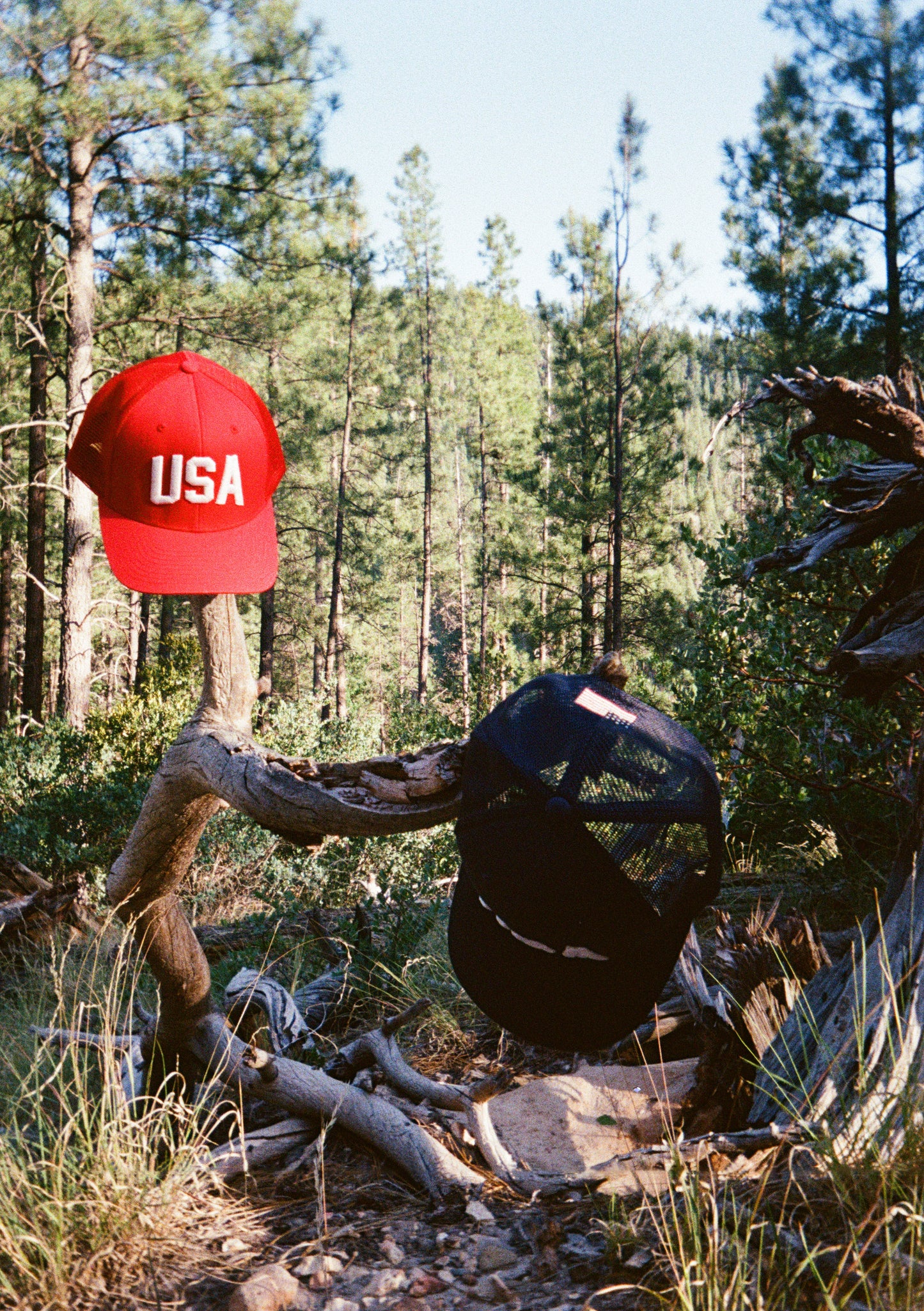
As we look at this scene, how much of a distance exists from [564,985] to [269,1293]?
4.03 feet

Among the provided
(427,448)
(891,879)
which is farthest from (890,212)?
(427,448)

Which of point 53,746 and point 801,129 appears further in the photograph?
point 801,129

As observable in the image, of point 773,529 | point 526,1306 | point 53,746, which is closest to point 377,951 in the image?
point 526,1306

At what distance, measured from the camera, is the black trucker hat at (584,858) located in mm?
1763

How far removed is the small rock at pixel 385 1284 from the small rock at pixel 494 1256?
0.22 meters

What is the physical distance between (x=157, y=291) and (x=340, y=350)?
1330 cm

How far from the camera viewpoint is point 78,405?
9922mm

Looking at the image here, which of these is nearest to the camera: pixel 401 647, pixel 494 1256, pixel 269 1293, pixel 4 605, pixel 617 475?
pixel 269 1293

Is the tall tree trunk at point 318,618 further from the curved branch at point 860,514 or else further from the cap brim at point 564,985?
the cap brim at point 564,985

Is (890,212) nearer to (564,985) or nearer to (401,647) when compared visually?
(564,985)

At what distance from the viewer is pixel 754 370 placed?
13812 millimetres

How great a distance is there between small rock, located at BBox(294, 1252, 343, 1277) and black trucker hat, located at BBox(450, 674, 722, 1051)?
110 centimetres

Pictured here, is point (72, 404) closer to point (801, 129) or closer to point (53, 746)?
Result: point (53, 746)

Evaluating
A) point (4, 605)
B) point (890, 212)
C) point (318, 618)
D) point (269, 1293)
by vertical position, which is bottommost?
point (269, 1293)
